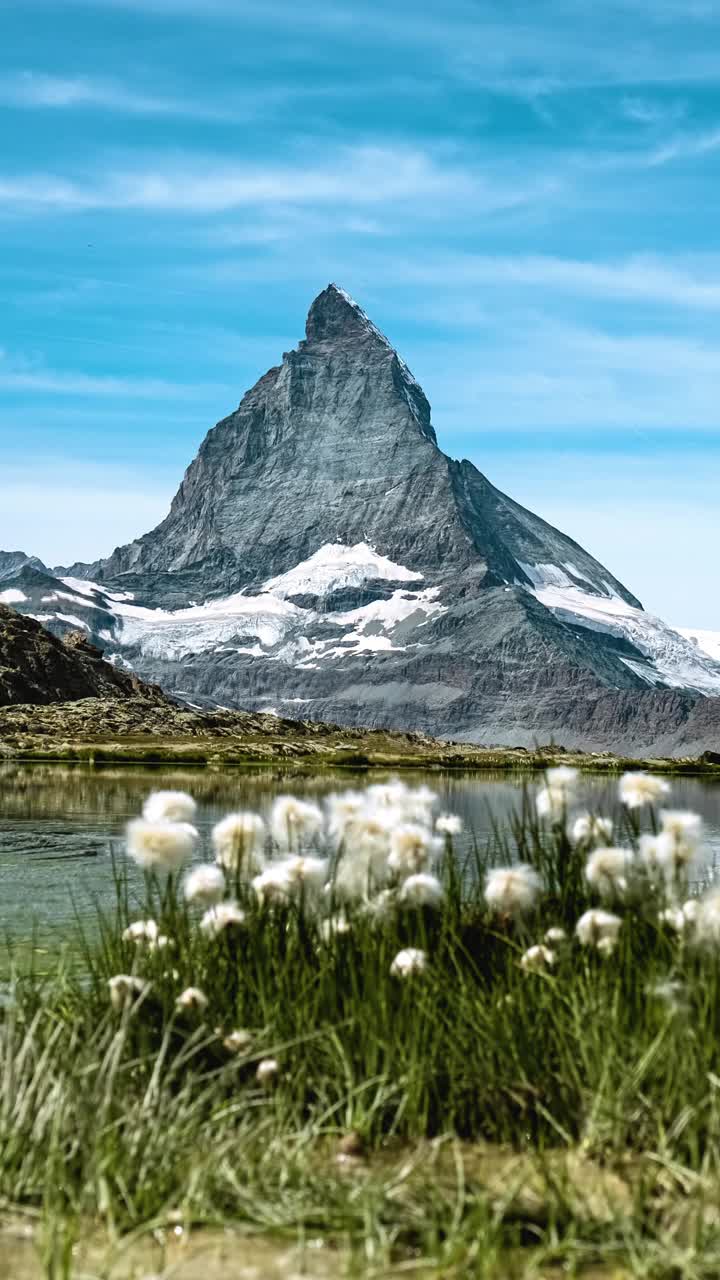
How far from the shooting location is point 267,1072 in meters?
7.59

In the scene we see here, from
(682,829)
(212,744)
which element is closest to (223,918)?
(682,829)

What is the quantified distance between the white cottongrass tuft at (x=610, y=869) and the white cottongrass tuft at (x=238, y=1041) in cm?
231

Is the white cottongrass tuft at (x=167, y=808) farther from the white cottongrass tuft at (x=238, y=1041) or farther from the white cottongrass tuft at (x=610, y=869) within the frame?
the white cottongrass tuft at (x=610, y=869)

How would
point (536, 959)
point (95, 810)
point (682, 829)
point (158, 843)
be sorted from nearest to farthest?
point (682, 829)
point (158, 843)
point (536, 959)
point (95, 810)

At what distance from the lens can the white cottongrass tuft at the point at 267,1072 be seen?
7547mm

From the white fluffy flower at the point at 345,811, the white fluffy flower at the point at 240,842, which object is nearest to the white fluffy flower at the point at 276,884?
the white fluffy flower at the point at 240,842

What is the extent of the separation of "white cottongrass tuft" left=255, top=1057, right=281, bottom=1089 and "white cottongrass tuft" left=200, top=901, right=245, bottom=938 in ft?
3.41

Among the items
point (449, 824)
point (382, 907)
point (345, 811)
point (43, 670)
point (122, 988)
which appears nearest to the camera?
point (122, 988)

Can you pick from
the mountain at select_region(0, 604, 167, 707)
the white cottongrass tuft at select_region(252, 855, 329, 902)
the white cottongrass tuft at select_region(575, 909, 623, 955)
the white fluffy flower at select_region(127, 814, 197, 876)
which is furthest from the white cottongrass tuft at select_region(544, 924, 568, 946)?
the mountain at select_region(0, 604, 167, 707)

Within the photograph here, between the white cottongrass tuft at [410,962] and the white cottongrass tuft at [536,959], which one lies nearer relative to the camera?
the white cottongrass tuft at [410,962]

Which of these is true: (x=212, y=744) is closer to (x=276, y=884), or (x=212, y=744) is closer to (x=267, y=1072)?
(x=276, y=884)

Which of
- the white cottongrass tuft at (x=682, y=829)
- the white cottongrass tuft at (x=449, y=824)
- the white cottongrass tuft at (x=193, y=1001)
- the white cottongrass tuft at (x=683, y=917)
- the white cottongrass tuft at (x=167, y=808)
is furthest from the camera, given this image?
the white cottongrass tuft at (x=449, y=824)

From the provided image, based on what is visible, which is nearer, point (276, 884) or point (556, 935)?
point (556, 935)

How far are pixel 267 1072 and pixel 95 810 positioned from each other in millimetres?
45750
